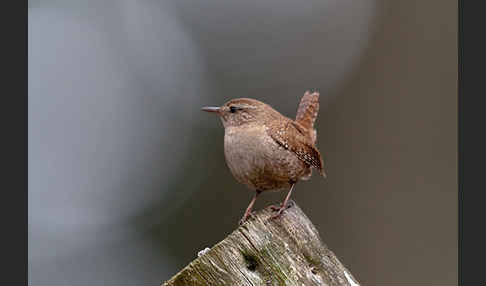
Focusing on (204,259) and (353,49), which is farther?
(353,49)

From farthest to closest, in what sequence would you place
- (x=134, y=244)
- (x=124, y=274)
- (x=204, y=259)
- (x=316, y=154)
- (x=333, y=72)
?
(x=134, y=244) < (x=124, y=274) < (x=333, y=72) < (x=316, y=154) < (x=204, y=259)

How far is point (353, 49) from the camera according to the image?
644cm

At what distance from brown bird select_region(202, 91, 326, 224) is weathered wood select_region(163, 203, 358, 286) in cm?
79

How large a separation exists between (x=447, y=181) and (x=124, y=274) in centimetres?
437

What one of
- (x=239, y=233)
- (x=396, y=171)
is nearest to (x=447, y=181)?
(x=396, y=171)

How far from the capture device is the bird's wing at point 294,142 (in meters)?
2.96

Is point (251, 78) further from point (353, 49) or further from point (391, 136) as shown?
point (391, 136)

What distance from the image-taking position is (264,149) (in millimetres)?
2857

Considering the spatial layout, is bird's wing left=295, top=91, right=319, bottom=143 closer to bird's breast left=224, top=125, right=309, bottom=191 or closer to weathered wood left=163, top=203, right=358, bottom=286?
bird's breast left=224, top=125, right=309, bottom=191

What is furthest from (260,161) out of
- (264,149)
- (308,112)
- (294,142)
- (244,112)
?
(308,112)

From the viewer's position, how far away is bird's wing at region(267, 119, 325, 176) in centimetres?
296

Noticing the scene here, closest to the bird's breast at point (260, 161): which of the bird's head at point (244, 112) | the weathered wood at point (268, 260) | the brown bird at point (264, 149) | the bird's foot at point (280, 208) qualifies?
the brown bird at point (264, 149)

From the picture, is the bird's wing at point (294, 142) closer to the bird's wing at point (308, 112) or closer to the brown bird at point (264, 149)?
the brown bird at point (264, 149)

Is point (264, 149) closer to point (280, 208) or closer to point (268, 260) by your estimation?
point (280, 208)
